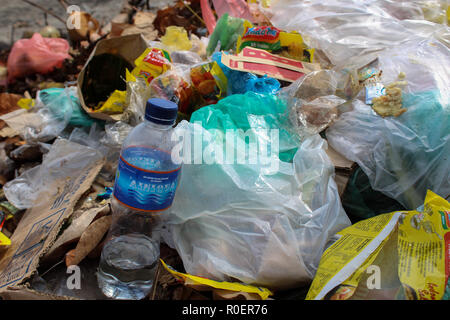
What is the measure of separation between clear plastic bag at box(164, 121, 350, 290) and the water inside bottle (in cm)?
8

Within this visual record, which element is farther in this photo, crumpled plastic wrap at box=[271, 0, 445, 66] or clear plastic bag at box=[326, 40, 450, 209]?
crumpled plastic wrap at box=[271, 0, 445, 66]

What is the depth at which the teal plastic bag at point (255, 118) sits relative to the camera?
1.13 metres

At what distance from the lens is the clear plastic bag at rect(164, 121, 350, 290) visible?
3.04ft

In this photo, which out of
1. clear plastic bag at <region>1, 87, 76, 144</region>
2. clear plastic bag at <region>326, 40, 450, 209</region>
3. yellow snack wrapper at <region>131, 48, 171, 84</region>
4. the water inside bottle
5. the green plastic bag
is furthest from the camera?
the green plastic bag

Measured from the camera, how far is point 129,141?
1.01m

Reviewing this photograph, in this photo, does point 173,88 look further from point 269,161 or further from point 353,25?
point 353,25

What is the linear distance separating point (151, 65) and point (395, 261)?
1154 millimetres

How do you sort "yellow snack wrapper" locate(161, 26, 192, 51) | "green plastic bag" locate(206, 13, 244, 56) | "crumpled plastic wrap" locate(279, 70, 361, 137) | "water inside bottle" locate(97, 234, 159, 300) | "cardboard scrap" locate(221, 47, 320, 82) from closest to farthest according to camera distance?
"water inside bottle" locate(97, 234, 159, 300) < "crumpled plastic wrap" locate(279, 70, 361, 137) < "cardboard scrap" locate(221, 47, 320, 82) < "green plastic bag" locate(206, 13, 244, 56) < "yellow snack wrapper" locate(161, 26, 192, 51)

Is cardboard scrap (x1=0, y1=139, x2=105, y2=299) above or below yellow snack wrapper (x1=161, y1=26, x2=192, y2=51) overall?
below

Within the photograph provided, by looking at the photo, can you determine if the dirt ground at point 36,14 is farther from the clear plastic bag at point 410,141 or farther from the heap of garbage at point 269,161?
the clear plastic bag at point 410,141

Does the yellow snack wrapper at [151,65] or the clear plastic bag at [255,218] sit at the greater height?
the yellow snack wrapper at [151,65]

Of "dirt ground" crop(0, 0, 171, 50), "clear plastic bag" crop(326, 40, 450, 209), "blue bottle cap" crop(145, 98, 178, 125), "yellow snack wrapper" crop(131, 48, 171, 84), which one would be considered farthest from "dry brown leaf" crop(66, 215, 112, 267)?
"dirt ground" crop(0, 0, 171, 50)

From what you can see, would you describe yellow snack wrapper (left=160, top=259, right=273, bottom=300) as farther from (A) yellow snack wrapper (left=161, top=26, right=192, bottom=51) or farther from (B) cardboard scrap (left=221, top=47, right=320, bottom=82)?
(A) yellow snack wrapper (left=161, top=26, right=192, bottom=51)

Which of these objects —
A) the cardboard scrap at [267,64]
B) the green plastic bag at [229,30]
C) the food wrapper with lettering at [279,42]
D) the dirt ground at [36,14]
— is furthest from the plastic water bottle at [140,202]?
the dirt ground at [36,14]
